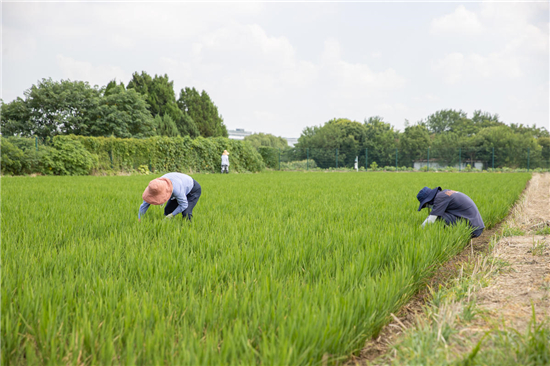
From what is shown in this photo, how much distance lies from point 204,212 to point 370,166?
27572 millimetres

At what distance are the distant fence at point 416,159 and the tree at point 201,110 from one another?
10868 millimetres

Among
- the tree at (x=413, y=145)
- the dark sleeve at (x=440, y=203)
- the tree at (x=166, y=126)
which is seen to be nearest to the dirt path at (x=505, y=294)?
the dark sleeve at (x=440, y=203)

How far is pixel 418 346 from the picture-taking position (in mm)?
1286

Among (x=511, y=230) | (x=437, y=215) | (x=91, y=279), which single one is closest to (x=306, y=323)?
(x=91, y=279)

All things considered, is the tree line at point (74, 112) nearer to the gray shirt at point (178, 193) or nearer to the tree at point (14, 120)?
the tree at point (14, 120)

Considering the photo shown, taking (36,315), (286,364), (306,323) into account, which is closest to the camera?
(286,364)

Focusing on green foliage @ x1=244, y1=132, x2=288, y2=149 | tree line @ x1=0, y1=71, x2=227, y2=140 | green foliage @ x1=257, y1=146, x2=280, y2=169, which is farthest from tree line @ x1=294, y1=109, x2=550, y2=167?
green foliage @ x1=244, y1=132, x2=288, y2=149

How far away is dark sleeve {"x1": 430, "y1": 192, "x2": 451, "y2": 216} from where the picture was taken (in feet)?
10.7

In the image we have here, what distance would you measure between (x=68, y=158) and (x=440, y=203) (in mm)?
13706

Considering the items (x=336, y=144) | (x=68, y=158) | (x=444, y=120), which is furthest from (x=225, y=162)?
(x=444, y=120)

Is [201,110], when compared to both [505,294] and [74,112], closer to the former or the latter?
[74,112]

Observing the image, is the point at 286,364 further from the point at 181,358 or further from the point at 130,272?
the point at 130,272

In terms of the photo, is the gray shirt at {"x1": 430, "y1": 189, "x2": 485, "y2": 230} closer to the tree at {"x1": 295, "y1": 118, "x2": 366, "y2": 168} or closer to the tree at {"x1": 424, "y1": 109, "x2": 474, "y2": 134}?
the tree at {"x1": 295, "y1": 118, "x2": 366, "y2": 168}

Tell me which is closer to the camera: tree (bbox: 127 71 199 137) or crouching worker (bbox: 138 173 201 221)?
crouching worker (bbox: 138 173 201 221)
